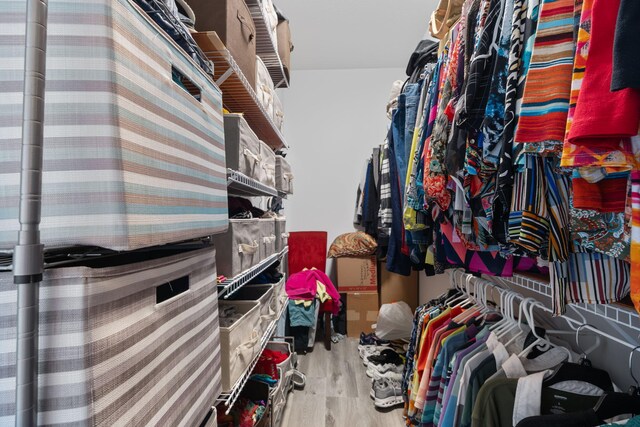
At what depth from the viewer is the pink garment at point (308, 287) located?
9.08 feet

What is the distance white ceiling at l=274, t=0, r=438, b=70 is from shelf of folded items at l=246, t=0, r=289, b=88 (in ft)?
2.40

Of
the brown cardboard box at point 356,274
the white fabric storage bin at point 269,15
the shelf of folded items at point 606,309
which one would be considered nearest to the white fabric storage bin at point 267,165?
the white fabric storage bin at point 269,15

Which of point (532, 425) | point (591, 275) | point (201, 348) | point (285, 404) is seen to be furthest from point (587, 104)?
point (285, 404)

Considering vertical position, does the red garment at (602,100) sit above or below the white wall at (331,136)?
below

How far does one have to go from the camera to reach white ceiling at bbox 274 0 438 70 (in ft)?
8.21

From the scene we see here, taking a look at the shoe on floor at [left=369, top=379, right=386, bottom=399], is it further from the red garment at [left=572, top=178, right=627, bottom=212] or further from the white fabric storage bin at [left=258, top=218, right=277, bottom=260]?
the red garment at [left=572, top=178, right=627, bottom=212]

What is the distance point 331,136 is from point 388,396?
2.52m

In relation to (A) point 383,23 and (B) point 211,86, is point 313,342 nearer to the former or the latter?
(B) point 211,86

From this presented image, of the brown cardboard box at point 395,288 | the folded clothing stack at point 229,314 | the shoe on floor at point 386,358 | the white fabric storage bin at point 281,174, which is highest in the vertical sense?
the white fabric storage bin at point 281,174

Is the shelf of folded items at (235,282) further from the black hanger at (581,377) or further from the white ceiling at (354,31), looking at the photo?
the white ceiling at (354,31)

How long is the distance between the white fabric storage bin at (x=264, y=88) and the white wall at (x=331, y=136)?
1.97 metres

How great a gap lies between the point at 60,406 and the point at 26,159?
261 millimetres

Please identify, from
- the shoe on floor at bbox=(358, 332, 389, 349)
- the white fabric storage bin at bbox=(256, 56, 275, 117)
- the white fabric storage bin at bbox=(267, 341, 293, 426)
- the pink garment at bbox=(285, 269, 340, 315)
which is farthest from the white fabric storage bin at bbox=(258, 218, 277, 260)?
the shoe on floor at bbox=(358, 332, 389, 349)

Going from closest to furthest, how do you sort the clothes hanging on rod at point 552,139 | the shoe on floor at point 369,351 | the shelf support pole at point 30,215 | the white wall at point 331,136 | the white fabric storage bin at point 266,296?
the shelf support pole at point 30,215 → the clothes hanging on rod at point 552,139 → the white fabric storage bin at point 266,296 → the shoe on floor at point 369,351 → the white wall at point 331,136
